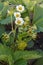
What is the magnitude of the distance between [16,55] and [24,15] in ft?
0.89

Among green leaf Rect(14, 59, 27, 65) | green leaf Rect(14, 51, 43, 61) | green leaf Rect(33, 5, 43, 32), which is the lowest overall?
green leaf Rect(14, 59, 27, 65)

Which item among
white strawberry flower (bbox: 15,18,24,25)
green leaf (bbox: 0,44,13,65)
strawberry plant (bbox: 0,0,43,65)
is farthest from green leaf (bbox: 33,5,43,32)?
green leaf (bbox: 0,44,13,65)

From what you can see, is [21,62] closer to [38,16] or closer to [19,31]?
[19,31]

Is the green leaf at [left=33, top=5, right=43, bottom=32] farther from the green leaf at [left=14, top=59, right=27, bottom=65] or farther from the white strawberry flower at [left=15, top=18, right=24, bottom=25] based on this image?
the green leaf at [left=14, top=59, right=27, bottom=65]

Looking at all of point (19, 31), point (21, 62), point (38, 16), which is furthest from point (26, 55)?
point (38, 16)

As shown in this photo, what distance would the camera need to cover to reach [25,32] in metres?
1.03

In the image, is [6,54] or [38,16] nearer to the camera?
[6,54]

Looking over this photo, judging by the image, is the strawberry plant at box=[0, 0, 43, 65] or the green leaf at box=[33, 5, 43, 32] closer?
the strawberry plant at box=[0, 0, 43, 65]

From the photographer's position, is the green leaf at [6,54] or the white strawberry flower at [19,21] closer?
the green leaf at [6,54]

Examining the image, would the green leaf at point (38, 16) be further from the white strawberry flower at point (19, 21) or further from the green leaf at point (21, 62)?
the green leaf at point (21, 62)

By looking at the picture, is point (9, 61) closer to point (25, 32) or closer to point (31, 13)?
point (25, 32)

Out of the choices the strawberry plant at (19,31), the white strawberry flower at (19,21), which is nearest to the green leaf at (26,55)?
the strawberry plant at (19,31)

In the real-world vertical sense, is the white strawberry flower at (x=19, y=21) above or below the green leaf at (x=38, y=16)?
above

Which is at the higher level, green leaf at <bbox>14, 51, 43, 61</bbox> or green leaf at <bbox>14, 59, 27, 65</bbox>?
green leaf at <bbox>14, 51, 43, 61</bbox>
